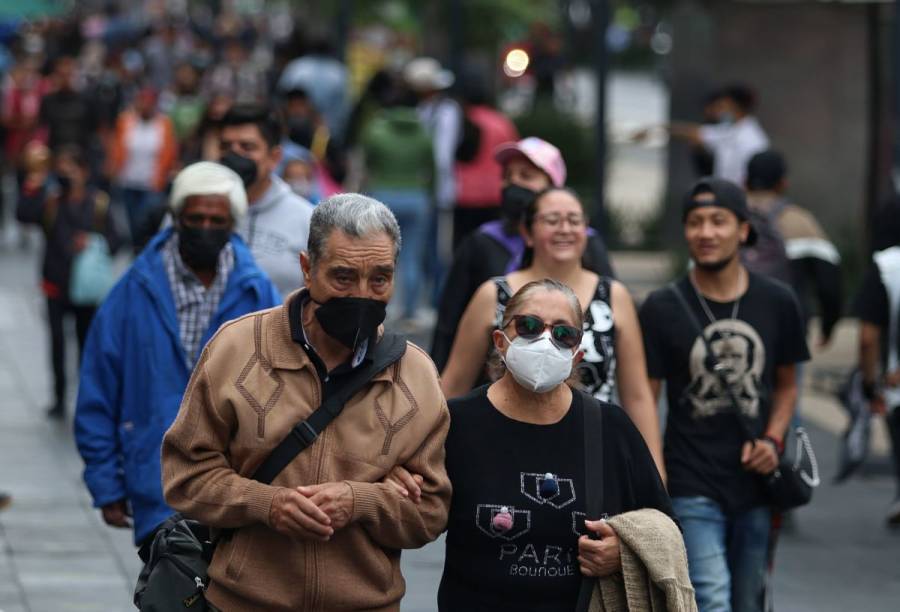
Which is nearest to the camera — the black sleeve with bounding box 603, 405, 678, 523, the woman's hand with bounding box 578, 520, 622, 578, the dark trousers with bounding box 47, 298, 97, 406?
the woman's hand with bounding box 578, 520, 622, 578

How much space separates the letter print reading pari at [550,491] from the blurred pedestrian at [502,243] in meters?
2.48

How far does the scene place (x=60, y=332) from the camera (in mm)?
11500

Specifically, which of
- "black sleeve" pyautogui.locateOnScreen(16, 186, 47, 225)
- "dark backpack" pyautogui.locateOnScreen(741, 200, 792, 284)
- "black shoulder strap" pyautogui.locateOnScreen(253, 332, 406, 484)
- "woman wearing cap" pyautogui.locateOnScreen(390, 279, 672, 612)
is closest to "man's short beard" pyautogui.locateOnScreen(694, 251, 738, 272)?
"woman wearing cap" pyautogui.locateOnScreen(390, 279, 672, 612)

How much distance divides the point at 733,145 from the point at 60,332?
16.9ft

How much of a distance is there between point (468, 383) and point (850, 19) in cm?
1248

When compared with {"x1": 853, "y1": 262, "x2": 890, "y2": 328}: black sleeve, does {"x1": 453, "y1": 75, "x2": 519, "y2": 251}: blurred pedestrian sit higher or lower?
higher

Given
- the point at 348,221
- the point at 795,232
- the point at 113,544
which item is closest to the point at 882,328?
the point at 795,232

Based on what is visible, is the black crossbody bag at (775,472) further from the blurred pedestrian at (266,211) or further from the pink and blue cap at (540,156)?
the blurred pedestrian at (266,211)

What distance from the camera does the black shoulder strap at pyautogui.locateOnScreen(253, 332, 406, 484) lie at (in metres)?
4.25

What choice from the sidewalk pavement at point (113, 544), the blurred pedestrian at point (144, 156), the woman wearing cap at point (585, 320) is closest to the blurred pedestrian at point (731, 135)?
the sidewalk pavement at point (113, 544)

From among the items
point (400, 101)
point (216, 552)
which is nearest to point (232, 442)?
point (216, 552)

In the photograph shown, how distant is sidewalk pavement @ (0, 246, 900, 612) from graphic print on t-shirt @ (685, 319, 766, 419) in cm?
173

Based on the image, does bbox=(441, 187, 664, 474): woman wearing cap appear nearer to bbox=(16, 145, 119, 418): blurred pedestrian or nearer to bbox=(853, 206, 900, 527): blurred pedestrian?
bbox=(853, 206, 900, 527): blurred pedestrian

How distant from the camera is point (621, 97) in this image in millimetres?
47000
